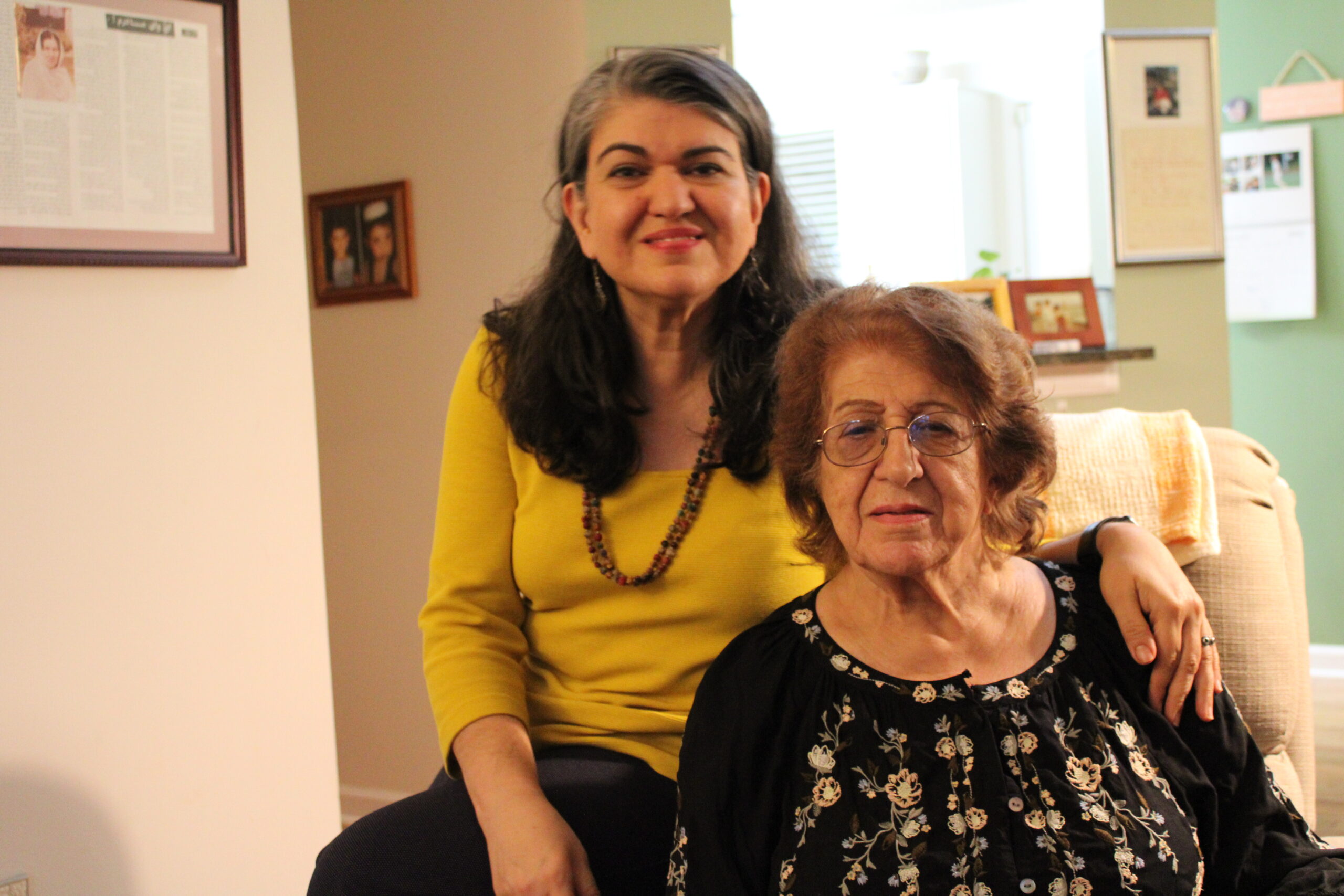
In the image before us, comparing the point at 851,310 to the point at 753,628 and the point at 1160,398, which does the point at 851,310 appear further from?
the point at 1160,398

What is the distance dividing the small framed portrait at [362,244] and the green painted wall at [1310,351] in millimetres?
2925

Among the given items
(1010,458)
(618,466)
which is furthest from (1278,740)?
(618,466)

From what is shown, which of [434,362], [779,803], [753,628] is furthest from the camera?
[434,362]

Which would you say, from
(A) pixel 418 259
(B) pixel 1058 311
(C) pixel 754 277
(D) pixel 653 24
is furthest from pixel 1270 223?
(C) pixel 754 277

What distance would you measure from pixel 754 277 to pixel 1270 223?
3249 mm

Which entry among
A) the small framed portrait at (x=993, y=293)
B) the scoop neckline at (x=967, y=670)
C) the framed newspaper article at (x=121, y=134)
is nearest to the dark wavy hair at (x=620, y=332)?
the scoop neckline at (x=967, y=670)

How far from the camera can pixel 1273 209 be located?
4059mm

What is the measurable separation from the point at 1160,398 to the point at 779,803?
3.00 meters

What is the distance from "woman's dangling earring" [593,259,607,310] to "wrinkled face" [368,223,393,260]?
182cm

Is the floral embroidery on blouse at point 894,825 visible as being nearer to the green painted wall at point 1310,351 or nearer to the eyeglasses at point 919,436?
the eyeglasses at point 919,436

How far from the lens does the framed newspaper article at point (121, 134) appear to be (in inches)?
69.0

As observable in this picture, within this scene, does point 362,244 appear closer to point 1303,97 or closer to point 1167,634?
point 1167,634

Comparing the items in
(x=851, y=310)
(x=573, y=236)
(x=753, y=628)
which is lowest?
(x=753, y=628)

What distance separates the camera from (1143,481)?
158 centimetres
